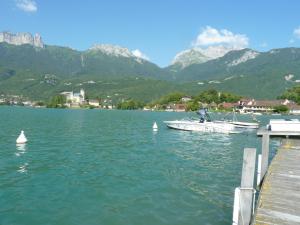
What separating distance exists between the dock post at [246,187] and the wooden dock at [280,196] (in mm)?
417

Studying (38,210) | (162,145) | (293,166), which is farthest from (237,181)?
(162,145)

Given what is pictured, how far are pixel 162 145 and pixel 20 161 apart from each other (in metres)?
18.2

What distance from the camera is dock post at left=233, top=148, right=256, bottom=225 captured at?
11.8 meters

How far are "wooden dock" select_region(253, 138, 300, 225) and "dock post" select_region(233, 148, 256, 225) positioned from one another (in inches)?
16.4

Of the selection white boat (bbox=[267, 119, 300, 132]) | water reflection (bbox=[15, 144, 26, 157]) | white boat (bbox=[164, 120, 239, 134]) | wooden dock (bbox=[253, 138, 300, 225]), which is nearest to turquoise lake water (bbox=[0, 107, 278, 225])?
water reflection (bbox=[15, 144, 26, 157])

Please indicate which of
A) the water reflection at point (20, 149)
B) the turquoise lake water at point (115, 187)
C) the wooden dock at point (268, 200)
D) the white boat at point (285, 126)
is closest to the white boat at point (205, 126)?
the white boat at point (285, 126)

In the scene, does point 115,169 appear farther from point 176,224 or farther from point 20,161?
point 176,224

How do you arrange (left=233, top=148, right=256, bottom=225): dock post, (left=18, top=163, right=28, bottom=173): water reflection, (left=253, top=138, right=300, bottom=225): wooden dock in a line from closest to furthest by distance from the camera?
(left=253, top=138, right=300, bottom=225): wooden dock
(left=233, top=148, right=256, bottom=225): dock post
(left=18, top=163, right=28, bottom=173): water reflection

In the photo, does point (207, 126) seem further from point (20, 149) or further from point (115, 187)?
point (115, 187)

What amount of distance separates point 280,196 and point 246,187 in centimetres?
291

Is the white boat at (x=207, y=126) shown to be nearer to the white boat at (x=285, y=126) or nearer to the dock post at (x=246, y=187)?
the white boat at (x=285, y=126)

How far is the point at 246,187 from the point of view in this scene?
12.0 m

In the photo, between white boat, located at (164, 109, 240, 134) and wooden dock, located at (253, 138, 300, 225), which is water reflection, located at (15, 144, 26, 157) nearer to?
wooden dock, located at (253, 138, 300, 225)

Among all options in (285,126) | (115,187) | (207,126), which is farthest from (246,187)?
(207,126)
